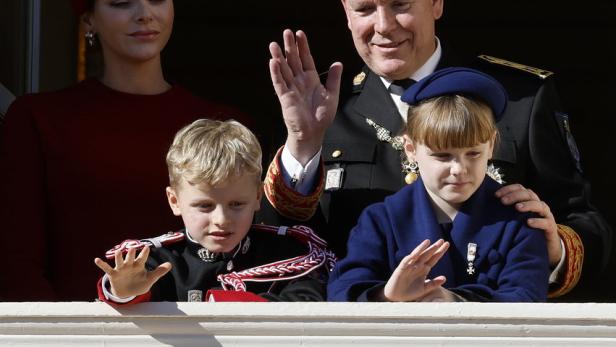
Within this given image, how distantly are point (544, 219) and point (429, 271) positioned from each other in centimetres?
28

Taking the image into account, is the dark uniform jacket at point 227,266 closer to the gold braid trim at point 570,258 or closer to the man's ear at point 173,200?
the man's ear at point 173,200

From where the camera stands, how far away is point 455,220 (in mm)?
3660

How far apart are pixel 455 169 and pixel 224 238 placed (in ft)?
1.65

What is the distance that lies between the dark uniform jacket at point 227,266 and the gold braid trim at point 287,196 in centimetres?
12

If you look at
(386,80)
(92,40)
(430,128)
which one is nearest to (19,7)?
(92,40)

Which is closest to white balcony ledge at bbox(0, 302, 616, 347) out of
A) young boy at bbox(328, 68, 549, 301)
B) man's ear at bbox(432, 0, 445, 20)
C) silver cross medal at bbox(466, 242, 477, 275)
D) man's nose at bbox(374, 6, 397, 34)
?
young boy at bbox(328, 68, 549, 301)

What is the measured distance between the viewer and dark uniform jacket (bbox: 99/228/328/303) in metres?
3.71

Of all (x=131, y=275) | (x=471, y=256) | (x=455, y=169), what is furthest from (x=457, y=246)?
(x=131, y=275)

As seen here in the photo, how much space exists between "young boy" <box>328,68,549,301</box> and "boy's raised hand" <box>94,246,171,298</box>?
44 centimetres

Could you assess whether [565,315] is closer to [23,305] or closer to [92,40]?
[23,305]

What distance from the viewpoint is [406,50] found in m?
4.15

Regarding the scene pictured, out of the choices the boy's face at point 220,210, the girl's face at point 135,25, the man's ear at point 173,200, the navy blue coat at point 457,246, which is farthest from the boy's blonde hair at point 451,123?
the girl's face at point 135,25

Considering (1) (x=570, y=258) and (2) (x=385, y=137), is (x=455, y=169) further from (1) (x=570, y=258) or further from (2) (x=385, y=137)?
(2) (x=385, y=137)

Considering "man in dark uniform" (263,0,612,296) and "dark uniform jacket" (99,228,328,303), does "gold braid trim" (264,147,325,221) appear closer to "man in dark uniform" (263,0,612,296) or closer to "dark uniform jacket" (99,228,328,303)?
"man in dark uniform" (263,0,612,296)
